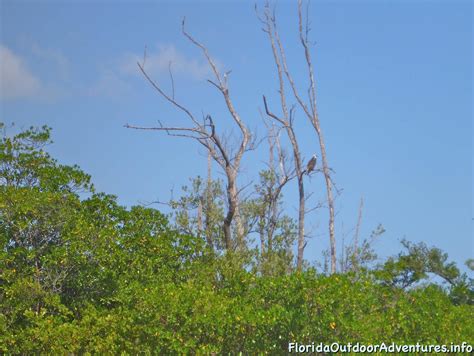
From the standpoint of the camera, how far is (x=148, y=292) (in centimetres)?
1274

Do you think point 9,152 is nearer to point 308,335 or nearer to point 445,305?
point 308,335

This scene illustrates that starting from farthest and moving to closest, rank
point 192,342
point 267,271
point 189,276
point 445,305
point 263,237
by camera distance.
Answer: point 263,237 < point 267,271 < point 189,276 < point 445,305 < point 192,342

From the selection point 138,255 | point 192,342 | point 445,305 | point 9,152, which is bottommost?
point 192,342

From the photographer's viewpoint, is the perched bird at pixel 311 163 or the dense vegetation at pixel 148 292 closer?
the dense vegetation at pixel 148 292

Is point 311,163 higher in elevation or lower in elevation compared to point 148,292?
higher

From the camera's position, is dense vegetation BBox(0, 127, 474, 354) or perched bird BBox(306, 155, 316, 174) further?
perched bird BBox(306, 155, 316, 174)

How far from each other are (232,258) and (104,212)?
258 cm

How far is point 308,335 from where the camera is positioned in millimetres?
11227

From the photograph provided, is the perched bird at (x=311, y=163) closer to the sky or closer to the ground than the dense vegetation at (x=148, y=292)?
closer to the sky

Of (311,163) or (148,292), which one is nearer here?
(148,292)

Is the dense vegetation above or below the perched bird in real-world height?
below

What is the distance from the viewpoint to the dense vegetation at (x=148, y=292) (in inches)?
446

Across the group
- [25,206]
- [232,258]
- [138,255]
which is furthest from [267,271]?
[25,206]

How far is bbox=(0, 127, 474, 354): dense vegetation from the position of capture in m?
11.3
